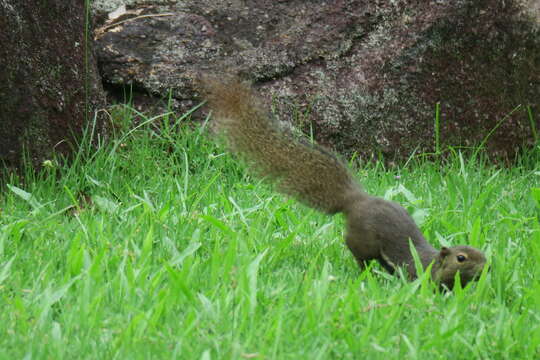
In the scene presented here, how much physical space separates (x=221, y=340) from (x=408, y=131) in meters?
3.23

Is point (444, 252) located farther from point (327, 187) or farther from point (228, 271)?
point (228, 271)

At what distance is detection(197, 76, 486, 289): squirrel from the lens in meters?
3.07

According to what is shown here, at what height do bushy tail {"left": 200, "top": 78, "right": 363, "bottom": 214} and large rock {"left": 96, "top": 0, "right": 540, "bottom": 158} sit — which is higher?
bushy tail {"left": 200, "top": 78, "right": 363, "bottom": 214}

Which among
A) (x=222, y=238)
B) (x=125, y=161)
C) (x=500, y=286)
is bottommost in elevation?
(x=125, y=161)

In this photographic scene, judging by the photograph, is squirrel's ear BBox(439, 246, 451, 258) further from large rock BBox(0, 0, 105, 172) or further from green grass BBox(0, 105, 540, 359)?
large rock BBox(0, 0, 105, 172)

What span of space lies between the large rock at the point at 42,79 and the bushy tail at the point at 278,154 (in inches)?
47.2

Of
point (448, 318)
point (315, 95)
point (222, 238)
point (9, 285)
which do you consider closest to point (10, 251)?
point (9, 285)

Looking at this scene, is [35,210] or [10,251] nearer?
[10,251]

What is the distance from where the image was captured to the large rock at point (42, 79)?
418 cm

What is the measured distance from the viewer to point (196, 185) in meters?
4.41

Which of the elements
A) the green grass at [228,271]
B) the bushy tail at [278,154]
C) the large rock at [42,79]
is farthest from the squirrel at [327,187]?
the large rock at [42,79]

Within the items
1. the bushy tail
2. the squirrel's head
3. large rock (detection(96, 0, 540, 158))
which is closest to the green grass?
the squirrel's head

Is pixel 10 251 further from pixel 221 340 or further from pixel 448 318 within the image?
pixel 448 318

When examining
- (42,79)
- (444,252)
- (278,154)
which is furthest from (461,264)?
(42,79)
